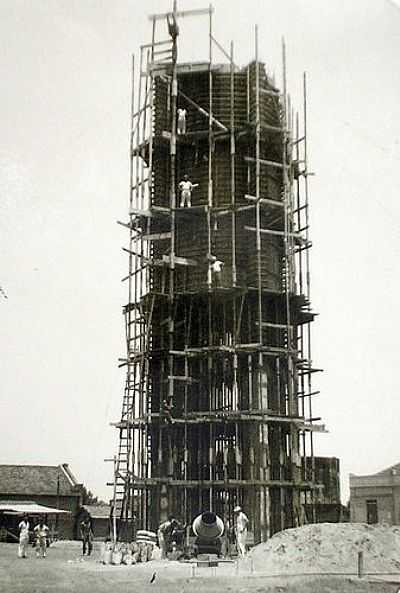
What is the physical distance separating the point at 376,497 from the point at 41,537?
5938 mm

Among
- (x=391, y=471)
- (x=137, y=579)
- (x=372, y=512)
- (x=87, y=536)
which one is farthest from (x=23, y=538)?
(x=372, y=512)

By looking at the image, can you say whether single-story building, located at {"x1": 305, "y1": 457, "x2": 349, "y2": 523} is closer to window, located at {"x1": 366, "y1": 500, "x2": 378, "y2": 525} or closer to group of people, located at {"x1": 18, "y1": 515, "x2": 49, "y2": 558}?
window, located at {"x1": 366, "y1": 500, "x2": 378, "y2": 525}

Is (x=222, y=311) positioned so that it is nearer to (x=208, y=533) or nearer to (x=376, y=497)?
(x=208, y=533)

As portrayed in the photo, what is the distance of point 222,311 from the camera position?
9.16 metres

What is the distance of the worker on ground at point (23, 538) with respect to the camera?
18.7 ft

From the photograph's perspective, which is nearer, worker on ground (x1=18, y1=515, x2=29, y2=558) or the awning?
worker on ground (x1=18, y1=515, x2=29, y2=558)

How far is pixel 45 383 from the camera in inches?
211

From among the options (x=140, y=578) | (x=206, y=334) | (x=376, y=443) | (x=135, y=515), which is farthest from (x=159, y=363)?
(x=140, y=578)

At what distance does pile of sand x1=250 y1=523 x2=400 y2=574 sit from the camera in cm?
652

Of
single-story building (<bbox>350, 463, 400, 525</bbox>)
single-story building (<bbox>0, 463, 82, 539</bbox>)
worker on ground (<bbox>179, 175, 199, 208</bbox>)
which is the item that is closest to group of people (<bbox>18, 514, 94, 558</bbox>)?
single-story building (<bbox>0, 463, 82, 539</bbox>)

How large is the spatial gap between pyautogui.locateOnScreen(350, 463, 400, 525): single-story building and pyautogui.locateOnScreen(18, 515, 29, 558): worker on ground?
360 centimetres

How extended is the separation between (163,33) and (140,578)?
385cm

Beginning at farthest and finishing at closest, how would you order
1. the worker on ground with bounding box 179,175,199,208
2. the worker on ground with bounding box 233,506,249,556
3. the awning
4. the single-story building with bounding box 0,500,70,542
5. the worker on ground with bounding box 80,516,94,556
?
the worker on ground with bounding box 179,175,199,208, the worker on ground with bounding box 233,506,249,556, the worker on ground with bounding box 80,516,94,556, the awning, the single-story building with bounding box 0,500,70,542

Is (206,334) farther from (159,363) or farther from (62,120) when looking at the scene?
(62,120)
